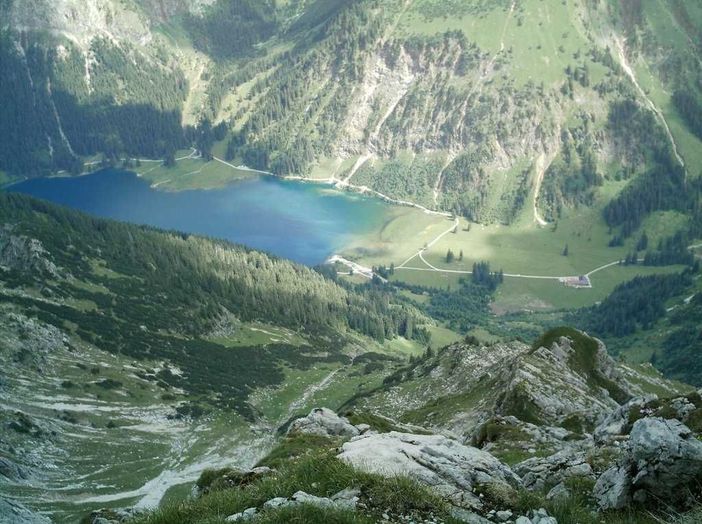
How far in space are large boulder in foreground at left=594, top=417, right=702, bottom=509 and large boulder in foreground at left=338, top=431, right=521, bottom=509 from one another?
3832mm

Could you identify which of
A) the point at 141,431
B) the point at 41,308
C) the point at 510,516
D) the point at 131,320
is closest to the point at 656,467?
the point at 510,516

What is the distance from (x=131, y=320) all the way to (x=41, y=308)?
2154cm

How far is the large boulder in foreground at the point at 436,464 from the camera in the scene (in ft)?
67.0

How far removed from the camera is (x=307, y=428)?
158ft

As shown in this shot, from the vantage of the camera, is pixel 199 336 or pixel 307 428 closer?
pixel 307 428

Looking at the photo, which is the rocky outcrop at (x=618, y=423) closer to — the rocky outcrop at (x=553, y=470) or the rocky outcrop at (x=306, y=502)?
the rocky outcrop at (x=553, y=470)

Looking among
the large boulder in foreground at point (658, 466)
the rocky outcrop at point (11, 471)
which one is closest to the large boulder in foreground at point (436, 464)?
the large boulder in foreground at point (658, 466)

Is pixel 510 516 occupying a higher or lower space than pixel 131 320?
higher

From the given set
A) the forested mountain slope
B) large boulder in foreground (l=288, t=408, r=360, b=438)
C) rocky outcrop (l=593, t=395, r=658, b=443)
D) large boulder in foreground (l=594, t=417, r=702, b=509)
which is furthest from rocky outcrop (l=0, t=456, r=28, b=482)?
large boulder in foreground (l=594, t=417, r=702, b=509)

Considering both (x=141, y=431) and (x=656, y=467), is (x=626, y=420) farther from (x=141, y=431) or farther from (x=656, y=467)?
(x=141, y=431)

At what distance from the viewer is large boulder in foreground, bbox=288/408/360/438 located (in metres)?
47.2

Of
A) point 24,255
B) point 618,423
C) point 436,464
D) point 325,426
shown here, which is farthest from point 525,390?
point 24,255

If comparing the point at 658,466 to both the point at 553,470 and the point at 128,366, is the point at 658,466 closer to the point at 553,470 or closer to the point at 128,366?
the point at 553,470

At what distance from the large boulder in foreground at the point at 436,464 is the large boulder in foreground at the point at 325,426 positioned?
67.4 feet
